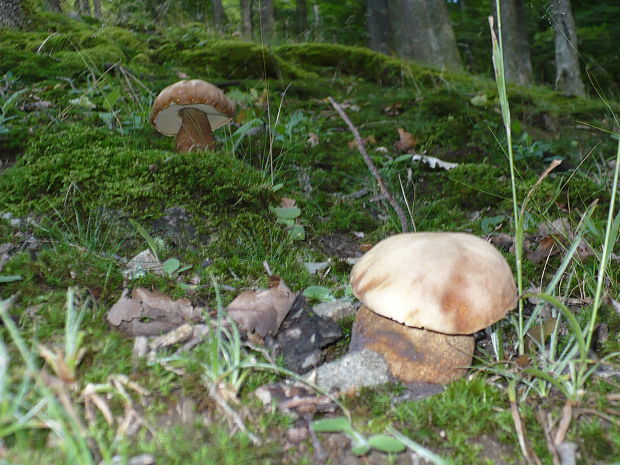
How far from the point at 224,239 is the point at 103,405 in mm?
1156

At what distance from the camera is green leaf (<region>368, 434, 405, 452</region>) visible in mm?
1196

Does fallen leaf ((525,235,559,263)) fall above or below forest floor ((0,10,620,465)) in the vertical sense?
below

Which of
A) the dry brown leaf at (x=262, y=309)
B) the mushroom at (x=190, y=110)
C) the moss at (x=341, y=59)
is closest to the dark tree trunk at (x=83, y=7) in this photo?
the moss at (x=341, y=59)

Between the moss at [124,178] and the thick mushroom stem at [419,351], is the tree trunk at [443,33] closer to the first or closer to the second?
the moss at [124,178]

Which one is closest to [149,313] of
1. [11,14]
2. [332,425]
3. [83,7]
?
[332,425]

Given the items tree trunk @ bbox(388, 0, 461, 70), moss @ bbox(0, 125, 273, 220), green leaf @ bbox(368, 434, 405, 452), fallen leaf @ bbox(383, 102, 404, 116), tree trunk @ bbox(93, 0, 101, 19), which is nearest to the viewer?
green leaf @ bbox(368, 434, 405, 452)

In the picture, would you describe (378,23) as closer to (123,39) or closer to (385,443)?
(123,39)

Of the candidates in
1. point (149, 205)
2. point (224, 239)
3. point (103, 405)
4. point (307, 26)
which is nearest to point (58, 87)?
point (149, 205)

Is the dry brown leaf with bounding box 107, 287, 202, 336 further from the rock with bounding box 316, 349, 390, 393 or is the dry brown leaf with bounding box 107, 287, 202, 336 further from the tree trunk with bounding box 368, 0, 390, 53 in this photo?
the tree trunk with bounding box 368, 0, 390, 53

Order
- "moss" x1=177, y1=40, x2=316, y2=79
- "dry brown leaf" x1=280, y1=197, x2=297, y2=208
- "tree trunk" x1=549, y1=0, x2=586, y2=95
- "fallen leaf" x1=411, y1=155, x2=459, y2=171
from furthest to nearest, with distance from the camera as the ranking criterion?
"tree trunk" x1=549, y1=0, x2=586, y2=95, "moss" x1=177, y1=40, x2=316, y2=79, "fallen leaf" x1=411, y1=155, x2=459, y2=171, "dry brown leaf" x1=280, y1=197, x2=297, y2=208

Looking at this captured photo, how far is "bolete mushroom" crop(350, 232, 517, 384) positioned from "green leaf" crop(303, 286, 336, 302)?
34 cm

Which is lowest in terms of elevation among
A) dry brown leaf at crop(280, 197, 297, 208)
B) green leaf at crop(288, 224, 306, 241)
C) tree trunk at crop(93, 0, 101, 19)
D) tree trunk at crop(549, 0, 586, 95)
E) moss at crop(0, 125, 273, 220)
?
tree trunk at crop(549, 0, 586, 95)

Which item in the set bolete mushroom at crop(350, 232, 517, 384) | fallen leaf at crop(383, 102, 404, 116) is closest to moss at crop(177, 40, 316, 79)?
fallen leaf at crop(383, 102, 404, 116)

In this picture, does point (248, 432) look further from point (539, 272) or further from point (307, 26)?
point (307, 26)
